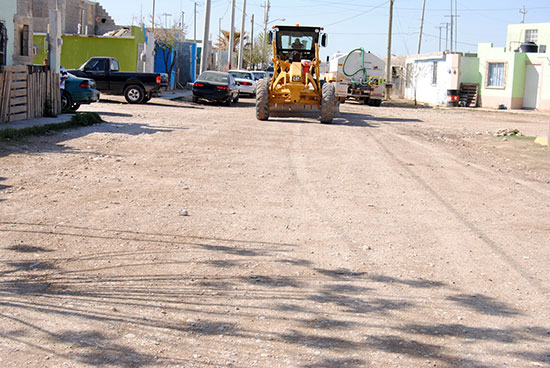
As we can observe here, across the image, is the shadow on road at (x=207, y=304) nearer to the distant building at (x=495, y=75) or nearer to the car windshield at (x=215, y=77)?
the car windshield at (x=215, y=77)

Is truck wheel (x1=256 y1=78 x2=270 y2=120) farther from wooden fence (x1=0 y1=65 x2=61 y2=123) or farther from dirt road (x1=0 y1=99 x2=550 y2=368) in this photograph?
dirt road (x1=0 y1=99 x2=550 y2=368)

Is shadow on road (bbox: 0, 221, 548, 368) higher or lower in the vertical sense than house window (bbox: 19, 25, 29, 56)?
lower

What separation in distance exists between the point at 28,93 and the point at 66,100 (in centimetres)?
373

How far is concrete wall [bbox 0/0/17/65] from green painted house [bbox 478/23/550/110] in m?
28.0

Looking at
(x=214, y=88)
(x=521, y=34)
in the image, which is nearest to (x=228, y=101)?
(x=214, y=88)

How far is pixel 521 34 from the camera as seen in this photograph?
168ft

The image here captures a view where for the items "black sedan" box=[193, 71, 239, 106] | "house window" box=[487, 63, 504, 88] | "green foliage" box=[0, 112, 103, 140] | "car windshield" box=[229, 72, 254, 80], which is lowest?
"green foliage" box=[0, 112, 103, 140]

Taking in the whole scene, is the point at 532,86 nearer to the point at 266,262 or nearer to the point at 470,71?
the point at 470,71

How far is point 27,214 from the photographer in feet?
25.6

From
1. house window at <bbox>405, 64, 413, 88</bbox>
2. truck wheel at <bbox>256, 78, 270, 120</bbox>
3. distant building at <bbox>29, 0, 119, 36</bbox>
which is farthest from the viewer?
house window at <bbox>405, 64, 413, 88</bbox>

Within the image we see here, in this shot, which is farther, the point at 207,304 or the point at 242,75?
the point at 242,75

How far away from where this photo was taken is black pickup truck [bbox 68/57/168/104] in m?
27.8

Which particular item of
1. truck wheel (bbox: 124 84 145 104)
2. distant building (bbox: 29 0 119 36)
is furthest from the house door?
distant building (bbox: 29 0 119 36)

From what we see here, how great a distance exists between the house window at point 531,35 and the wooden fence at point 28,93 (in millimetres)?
40026
